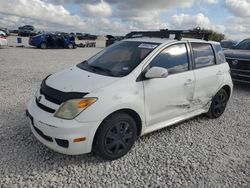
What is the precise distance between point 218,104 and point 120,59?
246cm

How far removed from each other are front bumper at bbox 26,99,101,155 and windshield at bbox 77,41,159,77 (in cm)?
93

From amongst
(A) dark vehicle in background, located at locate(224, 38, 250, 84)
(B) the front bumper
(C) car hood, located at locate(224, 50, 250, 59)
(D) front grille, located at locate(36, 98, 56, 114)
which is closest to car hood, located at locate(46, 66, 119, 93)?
(D) front grille, located at locate(36, 98, 56, 114)

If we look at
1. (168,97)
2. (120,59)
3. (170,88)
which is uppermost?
(120,59)

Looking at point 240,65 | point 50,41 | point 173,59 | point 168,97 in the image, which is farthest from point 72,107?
point 50,41

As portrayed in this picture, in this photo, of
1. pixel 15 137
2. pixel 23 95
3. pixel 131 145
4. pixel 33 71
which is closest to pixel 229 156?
pixel 131 145

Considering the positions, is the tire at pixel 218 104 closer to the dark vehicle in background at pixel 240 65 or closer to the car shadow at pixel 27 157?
the car shadow at pixel 27 157

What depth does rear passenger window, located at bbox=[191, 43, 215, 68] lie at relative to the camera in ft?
13.7

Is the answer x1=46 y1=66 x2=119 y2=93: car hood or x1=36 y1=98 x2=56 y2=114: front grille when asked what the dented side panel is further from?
x1=36 y1=98 x2=56 y2=114: front grille

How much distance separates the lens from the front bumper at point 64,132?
2754 mm

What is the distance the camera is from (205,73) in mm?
4250

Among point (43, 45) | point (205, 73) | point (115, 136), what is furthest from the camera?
point (43, 45)

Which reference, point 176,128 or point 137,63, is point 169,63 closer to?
point 137,63

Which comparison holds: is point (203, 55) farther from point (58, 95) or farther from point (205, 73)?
point (58, 95)

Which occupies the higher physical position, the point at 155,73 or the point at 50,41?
the point at 50,41
